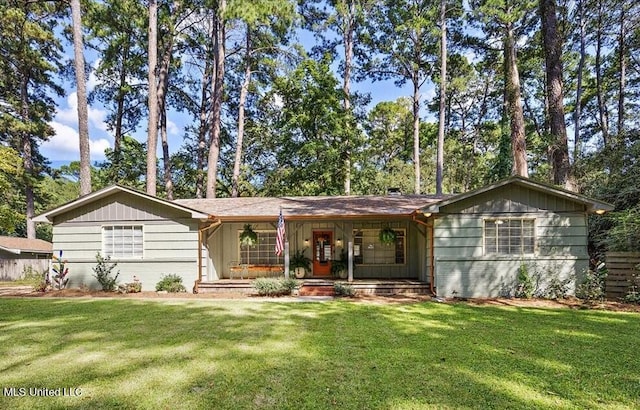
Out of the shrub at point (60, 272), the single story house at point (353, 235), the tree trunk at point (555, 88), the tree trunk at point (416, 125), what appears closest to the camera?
the single story house at point (353, 235)

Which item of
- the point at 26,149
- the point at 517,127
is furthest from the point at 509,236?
the point at 26,149

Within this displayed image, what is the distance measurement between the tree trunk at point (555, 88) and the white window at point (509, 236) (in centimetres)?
385

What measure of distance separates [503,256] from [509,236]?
2.05 feet

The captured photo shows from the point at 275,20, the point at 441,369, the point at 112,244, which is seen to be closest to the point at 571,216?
the point at 441,369

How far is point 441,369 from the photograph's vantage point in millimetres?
4227

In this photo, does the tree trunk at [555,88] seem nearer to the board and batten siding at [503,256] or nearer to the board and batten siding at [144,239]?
the board and batten siding at [503,256]

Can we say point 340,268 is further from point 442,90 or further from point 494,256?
point 442,90

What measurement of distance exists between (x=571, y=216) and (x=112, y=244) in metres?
14.2

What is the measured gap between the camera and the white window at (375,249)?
12.2 metres

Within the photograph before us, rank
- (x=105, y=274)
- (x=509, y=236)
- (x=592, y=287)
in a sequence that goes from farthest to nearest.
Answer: (x=105, y=274), (x=509, y=236), (x=592, y=287)

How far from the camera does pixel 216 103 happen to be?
17828 millimetres

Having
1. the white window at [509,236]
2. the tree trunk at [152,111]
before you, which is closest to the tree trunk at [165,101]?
the tree trunk at [152,111]

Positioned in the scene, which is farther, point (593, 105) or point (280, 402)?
point (593, 105)

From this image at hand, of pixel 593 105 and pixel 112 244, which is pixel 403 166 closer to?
pixel 593 105
